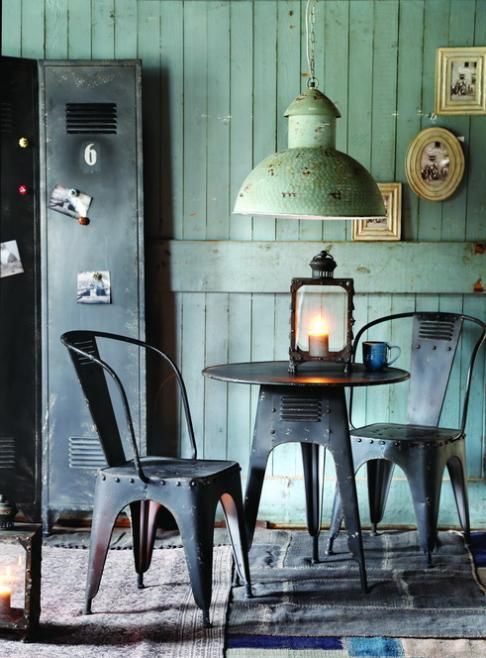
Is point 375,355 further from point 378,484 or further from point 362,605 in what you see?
point 362,605

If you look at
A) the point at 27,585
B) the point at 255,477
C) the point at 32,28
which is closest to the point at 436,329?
the point at 255,477

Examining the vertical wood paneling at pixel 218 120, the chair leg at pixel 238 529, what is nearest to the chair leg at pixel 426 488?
the chair leg at pixel 238 529

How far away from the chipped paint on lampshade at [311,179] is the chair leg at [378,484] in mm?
1237

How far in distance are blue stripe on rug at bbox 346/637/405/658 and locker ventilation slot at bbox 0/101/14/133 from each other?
2.54 meters

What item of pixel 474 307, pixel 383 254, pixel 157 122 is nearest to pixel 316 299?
pixel 383 254

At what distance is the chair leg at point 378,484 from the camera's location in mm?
4188

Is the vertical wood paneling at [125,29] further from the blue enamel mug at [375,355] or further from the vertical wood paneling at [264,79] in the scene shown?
the blue enamel mug at [375,355]

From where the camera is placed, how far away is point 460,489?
13.5ft

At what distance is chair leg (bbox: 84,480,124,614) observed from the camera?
10.9 ft

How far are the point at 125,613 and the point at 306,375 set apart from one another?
1.03 meters

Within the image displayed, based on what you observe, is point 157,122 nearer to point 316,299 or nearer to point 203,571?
point 316,299

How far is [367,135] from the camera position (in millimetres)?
4398

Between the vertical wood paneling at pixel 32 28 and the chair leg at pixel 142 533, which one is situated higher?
the vertical wood paneling at pixel 32 28

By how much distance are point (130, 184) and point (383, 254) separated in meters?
1.14
